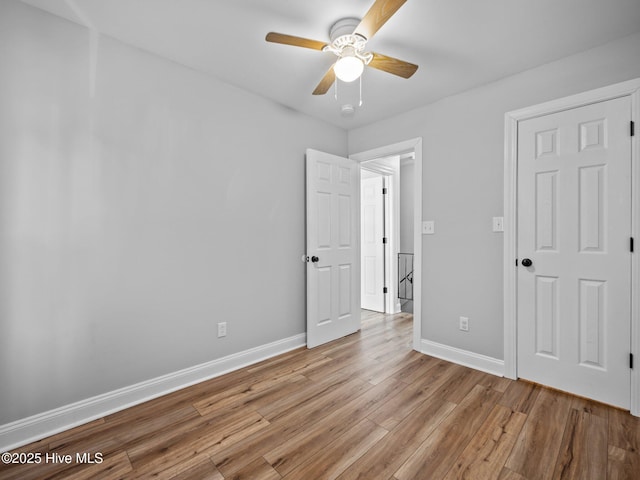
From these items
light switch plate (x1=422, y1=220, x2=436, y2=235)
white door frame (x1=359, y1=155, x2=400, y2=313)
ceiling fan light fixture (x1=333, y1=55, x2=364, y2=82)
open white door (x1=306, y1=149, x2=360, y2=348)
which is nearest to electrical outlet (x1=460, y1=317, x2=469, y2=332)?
light switch plate (x1=422, y1=220, x2=436, y2=235)

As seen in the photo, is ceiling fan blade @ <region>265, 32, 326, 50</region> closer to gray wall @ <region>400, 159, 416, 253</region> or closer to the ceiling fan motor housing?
the ceiling fan motor housing

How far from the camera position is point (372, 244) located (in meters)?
4.68

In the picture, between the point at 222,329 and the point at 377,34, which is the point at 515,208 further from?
the point at 222,329

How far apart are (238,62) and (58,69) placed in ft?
3.74

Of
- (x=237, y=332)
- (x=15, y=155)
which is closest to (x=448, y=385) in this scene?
(x=237, y=332)

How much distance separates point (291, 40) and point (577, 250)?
245 centimetres

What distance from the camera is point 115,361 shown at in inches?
80.3

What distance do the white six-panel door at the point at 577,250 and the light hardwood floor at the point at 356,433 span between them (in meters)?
0.25

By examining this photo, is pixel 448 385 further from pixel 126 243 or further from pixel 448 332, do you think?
pixel 126 243

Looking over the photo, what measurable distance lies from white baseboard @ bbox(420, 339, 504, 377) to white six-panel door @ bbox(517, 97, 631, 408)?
175 millimetres

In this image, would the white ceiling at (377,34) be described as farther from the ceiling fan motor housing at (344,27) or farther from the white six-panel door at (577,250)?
the white six-panel door at (577,250)

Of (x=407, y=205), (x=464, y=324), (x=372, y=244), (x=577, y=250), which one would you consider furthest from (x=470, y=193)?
(x=407, y=205)

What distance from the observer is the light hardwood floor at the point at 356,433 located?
1.51 meters

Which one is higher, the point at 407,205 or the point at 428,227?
the point at 407,205
